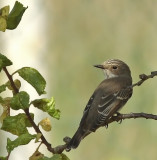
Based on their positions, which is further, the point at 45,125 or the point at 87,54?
the point at 87,54

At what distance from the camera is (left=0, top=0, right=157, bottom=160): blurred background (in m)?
9.76

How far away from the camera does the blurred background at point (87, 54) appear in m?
9.76

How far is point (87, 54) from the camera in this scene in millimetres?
12312

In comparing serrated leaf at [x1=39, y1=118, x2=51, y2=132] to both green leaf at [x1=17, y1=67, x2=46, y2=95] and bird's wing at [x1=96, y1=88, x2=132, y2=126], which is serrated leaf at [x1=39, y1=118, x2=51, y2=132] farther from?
bird's wing at [x1=96, y1=88, x2=132, y2=126]

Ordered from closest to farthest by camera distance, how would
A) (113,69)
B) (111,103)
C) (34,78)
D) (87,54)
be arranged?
(34,78), (111,103), (113,69), (87,54)

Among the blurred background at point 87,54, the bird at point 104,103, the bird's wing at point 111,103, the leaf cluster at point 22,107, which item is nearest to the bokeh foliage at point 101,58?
the blurred background at point 87,54

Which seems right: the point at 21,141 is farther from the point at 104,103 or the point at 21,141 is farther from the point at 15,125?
the point at 104,103

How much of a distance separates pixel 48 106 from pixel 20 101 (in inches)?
5.0

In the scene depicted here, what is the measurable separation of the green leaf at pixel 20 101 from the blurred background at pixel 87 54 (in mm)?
6208

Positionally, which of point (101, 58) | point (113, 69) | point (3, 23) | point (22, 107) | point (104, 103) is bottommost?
point (22, 107)

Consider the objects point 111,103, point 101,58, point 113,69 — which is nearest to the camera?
point 111,103

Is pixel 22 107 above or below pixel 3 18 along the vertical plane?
below

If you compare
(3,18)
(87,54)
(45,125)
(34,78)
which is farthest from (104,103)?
(87,54)

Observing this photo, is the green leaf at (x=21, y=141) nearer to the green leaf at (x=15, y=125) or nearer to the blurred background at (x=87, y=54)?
the green leaf at (x=15, y=125)
